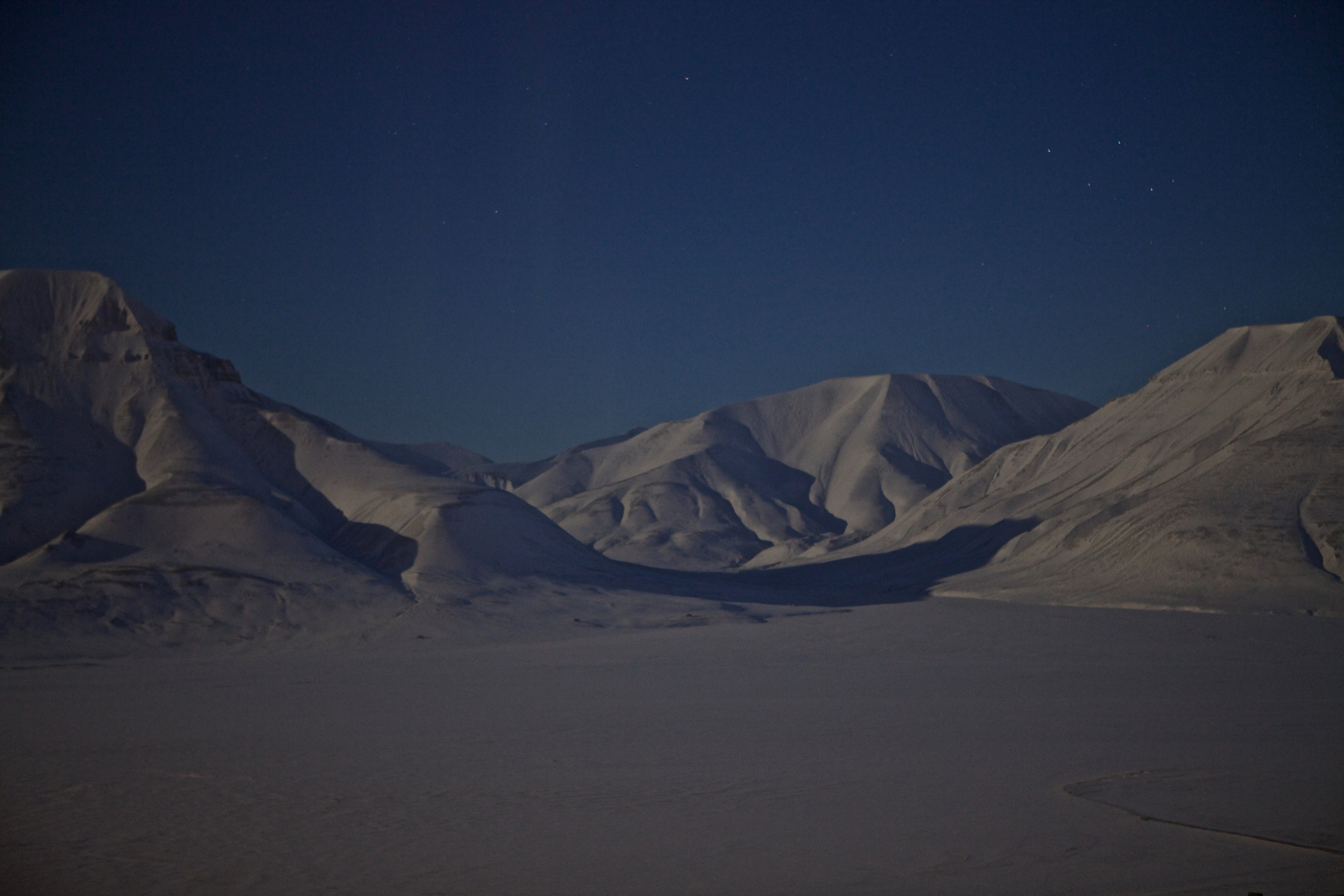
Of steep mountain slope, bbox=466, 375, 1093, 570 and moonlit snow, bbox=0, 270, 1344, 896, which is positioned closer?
moonlit snow, bbox=0, 270, 1344, 896

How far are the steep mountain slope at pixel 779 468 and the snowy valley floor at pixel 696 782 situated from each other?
3492 inches

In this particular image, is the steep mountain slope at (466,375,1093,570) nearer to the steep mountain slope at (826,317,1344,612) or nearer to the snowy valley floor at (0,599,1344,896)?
the steep mountain slope at (826,317,1344,612)

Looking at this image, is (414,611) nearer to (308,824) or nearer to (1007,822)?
(308,824)

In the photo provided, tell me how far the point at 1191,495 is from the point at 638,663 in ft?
141

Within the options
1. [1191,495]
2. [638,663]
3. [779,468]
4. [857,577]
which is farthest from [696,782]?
[779,468]

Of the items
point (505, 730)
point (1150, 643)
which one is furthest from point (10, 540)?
point (1150, 643)

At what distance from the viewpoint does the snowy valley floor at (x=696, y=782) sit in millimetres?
10148

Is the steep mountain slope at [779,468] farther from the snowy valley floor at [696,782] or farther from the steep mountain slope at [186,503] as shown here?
the snowy valley floor at [696,782]

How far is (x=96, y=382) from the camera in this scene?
66.2 meters

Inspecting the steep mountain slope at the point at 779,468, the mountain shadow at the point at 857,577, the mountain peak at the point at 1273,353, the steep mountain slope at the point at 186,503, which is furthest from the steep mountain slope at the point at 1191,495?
the steep mountain slope at the point at 186,503

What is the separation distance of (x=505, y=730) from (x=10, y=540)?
4471 cm

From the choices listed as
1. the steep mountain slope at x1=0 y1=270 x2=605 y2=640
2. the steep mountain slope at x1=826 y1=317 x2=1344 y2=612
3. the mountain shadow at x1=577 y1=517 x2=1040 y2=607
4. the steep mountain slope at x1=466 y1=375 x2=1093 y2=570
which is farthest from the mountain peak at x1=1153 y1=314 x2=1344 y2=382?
the steep mountain slope at x1=0 y1=270 x2=605 y2=640

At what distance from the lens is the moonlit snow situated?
1100cm

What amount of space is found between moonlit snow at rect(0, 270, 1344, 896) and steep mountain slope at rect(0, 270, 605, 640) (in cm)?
26
